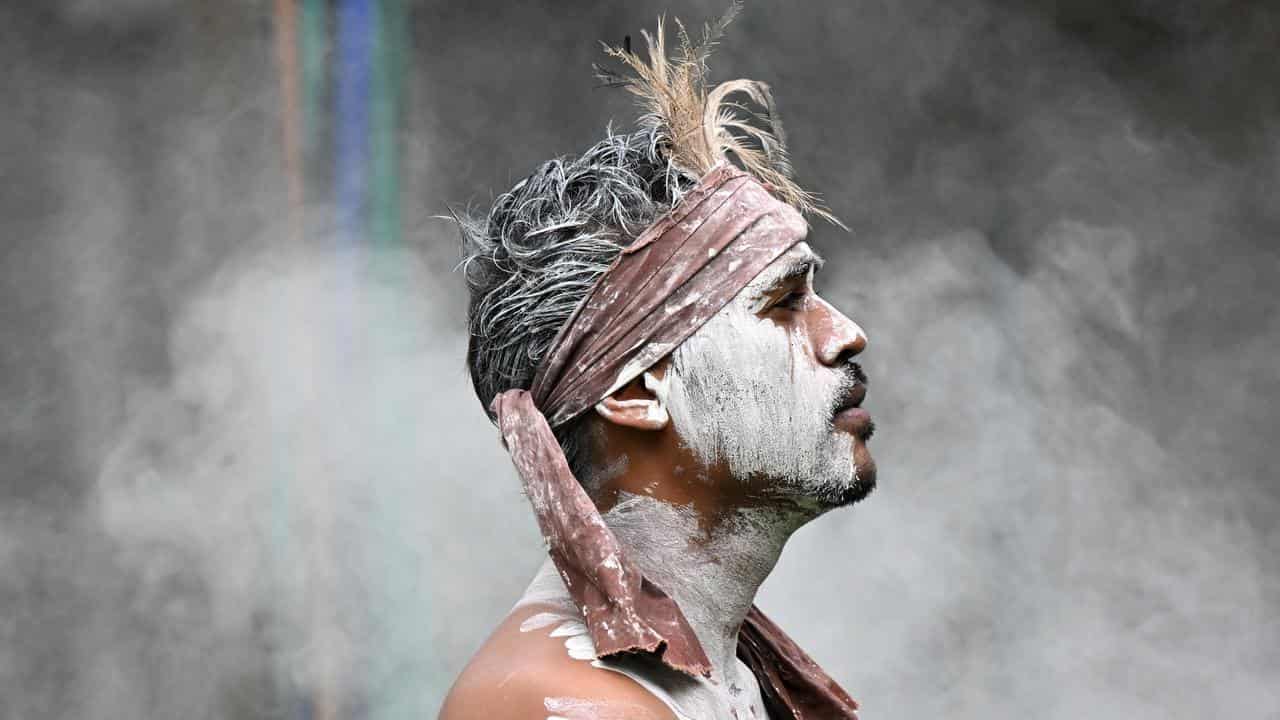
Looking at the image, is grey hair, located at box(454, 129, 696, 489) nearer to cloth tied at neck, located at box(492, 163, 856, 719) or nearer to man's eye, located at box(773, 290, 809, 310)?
cloth tied at neck, located at box(492, 163, 856, 719)

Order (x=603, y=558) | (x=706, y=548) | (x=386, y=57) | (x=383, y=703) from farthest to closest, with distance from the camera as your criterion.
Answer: (x=386, y=57) < (x=383, y=703) < (x=706, y=548) < (x=603, y=558)

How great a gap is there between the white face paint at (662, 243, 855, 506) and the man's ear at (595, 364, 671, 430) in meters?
0.02

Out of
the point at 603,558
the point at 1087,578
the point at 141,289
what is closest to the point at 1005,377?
the point at 1087,578

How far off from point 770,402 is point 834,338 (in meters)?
0.17

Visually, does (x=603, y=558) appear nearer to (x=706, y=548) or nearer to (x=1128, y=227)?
(x=706, y=548)

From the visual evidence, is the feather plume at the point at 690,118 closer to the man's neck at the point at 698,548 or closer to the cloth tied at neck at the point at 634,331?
the cloth tied at neck at the point at 634,331

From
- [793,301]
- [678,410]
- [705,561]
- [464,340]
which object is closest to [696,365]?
[678,410]

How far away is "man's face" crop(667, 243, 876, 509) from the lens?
9.37ft

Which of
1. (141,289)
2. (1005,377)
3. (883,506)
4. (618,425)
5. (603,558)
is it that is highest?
(141,289)

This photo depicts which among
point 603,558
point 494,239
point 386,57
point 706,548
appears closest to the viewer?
point 603,558

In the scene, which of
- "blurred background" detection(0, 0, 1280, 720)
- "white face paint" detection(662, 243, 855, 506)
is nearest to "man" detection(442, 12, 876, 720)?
"white face paint" detection(662, 243, 855, 506)

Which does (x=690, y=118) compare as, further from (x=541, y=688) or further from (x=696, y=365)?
(x=541, y=688)

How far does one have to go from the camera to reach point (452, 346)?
17.6 ft

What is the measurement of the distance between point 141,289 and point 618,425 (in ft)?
8.86
